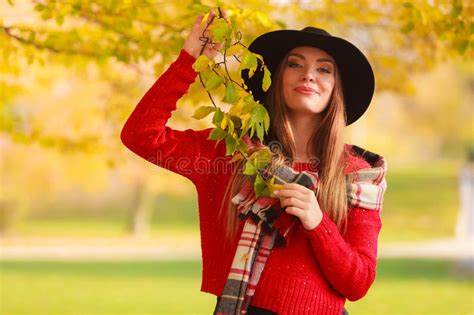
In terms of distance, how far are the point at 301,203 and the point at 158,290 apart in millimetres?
9500

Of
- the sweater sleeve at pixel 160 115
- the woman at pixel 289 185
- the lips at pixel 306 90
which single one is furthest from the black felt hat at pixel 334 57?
the sweater sleeve at pixel 160 115

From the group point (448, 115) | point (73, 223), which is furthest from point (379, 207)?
point (448, 115)

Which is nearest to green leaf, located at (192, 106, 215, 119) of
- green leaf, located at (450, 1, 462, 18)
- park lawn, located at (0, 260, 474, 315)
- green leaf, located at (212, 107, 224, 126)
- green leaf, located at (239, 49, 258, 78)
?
green leaf, located at (212, 107, 224, 126)

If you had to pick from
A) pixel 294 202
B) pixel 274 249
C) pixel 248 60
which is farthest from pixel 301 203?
pixel 248 60

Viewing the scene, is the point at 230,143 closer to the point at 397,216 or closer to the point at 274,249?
the point at 274,249

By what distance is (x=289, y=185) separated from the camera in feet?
7.73

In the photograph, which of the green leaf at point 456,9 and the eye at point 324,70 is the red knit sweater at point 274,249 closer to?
the eye at point 324,70

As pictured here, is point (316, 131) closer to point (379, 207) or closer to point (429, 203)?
point (379, 207)

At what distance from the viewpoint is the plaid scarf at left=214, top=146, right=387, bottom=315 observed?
2.43m

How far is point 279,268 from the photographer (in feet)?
8.14

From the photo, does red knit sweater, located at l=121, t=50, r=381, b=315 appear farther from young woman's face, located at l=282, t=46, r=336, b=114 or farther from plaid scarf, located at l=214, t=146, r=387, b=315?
young woman's face, located at l=282, t=46, r=336, b=114

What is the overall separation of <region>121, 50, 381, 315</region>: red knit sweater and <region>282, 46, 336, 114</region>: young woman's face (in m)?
0.21

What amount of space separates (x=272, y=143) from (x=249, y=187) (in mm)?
201

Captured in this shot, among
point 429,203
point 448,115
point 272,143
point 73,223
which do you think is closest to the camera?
point 272,143
